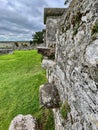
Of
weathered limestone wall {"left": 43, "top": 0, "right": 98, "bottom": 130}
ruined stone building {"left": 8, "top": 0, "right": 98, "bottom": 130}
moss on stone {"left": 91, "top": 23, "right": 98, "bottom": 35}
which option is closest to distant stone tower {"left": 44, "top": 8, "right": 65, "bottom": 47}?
ruined stone building {"left": 8, "top": 0, "right": 98, "bottom": 130}

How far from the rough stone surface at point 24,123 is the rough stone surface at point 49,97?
4.27 ft

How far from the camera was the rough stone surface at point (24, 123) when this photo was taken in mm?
5383

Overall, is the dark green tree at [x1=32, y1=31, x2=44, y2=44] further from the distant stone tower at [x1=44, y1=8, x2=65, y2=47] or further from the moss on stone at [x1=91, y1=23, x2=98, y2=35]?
the moss on stone at [x1=91, y1=23, x2=98, y2=35]

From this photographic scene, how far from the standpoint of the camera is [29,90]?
807 cm

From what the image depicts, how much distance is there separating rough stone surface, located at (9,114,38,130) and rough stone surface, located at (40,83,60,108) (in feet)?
4.27

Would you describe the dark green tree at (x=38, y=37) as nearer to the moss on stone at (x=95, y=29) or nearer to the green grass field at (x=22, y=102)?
the green grass field at (x=22, y=102)

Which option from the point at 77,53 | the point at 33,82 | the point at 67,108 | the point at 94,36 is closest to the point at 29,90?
the point at 33,82

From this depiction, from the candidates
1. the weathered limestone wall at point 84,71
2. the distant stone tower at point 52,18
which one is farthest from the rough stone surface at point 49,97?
the distant stone tower at point 52,18

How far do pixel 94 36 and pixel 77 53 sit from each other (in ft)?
2.02

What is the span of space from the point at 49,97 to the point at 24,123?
1.64m

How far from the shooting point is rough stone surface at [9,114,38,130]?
212 inches

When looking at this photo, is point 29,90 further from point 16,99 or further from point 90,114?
point 90,114

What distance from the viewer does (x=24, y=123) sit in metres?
5.54

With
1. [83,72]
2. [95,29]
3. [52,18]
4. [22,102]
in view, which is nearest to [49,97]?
[83,72]
